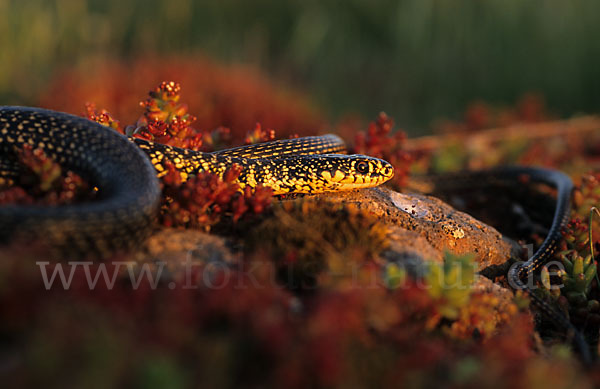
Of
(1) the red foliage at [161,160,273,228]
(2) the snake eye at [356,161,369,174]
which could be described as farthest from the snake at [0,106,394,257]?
(1) the red foliage at [161,160,273,228]

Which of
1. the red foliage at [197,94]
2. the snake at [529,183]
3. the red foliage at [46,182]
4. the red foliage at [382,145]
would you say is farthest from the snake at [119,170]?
the red foliage at [197,94]

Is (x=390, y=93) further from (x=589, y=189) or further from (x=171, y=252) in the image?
(x=171, y=252)

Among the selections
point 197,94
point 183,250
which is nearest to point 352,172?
point 183,250

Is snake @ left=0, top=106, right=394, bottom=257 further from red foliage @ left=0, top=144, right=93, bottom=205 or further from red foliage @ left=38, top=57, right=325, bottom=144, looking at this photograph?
red foliage @ left=38, top=57, right=325, bottom=144

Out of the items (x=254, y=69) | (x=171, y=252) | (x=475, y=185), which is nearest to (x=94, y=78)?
(x=254, y=69)

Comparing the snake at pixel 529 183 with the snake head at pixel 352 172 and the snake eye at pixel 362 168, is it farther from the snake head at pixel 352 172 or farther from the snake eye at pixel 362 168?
the snake eye at pixel 362 168

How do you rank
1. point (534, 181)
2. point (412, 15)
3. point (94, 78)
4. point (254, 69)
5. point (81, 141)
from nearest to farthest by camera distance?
1. point (81, 141)
2. point (534, 181)
3. point (94, 78)
4. point (254, 69)
5. point (412, 15)

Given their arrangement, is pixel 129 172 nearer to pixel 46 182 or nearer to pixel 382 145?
pixel 46 182

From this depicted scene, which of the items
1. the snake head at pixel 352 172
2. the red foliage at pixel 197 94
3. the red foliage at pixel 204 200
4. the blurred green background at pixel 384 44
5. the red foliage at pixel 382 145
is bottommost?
the red foliage at pixel 204 200
